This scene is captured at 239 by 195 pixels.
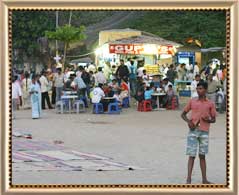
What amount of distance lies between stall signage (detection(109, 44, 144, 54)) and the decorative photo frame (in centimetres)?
933

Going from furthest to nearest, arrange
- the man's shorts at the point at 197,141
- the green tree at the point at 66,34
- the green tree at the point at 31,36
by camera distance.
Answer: the green tree at the point at 66,34
the green tree at the point at 31,36
the man's shorts at the point at 197,141

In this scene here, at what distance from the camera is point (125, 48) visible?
14.2m

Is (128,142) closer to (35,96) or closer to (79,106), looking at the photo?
(35,96)

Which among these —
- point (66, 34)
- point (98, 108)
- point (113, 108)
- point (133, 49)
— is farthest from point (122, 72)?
point (66, 34)

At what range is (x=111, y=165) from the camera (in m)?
6.77

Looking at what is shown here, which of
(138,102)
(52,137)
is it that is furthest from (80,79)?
(52,137)

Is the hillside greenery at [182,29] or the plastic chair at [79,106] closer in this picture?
the plastic chair at [79,106]

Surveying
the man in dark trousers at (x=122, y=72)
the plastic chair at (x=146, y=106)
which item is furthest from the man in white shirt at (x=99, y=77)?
the plastic chair at (x=146, y=106)

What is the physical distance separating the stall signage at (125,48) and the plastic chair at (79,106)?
142 centimetres

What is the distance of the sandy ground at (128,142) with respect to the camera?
19.2 ft

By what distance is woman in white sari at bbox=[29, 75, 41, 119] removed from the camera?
11859 mm

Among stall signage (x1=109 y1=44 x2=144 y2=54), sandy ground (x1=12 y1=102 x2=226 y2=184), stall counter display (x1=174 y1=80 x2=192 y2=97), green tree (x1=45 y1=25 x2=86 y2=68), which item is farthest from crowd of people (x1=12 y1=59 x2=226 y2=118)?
green tree (x1=45 y1=25 x2=86 y2=68)

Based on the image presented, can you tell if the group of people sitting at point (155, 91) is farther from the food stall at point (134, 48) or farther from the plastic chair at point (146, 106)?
the food stall at point (134, 48)

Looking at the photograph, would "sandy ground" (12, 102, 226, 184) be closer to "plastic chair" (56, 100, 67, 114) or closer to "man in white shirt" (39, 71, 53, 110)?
"plastic chair" (56, 100, 67, 114)
